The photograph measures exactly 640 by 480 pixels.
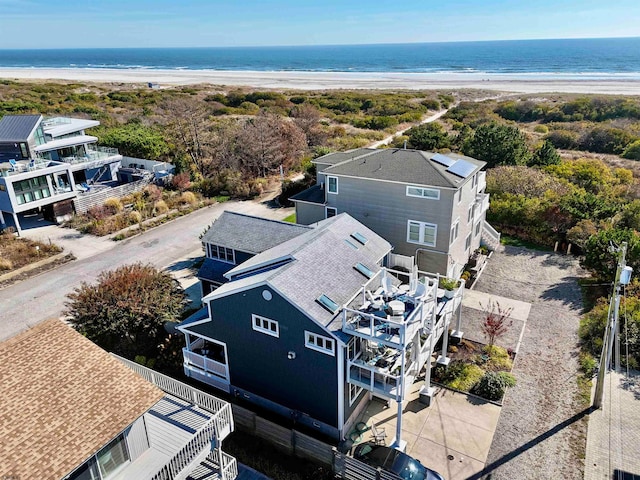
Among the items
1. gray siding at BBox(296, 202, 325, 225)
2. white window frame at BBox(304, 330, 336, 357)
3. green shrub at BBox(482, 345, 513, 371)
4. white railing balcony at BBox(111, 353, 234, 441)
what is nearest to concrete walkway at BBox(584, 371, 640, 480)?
green shrub at BBox(482, 345, 513, 371)

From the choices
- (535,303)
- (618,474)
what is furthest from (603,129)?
(618,474)

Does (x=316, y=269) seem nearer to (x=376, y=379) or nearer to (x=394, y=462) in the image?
(x=376, y=379)

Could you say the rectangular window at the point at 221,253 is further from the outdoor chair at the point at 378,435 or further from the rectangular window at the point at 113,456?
the rectangular window at the point at 113,456

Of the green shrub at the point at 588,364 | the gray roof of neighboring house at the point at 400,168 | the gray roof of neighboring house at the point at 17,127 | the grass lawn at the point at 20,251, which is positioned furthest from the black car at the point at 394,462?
the gray roof of neighboring house at the point at 17,127

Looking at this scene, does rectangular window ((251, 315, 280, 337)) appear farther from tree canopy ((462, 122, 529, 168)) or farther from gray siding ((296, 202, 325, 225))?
tree canopy ((462, 122, 529, 168))

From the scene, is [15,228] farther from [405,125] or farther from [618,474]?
[405,125]
